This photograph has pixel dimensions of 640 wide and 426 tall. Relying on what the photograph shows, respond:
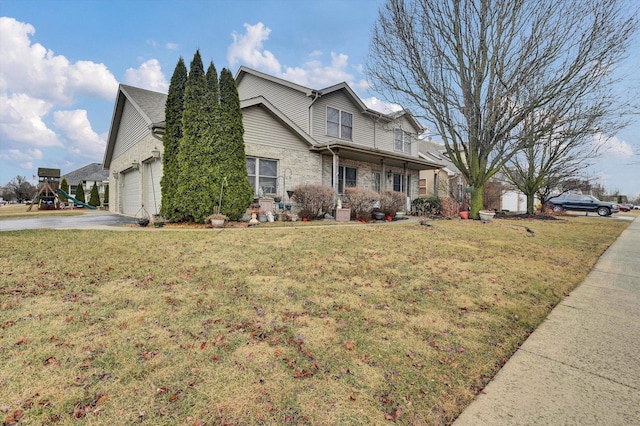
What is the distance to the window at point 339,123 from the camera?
52.4ft

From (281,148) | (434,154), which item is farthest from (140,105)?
(434,154)

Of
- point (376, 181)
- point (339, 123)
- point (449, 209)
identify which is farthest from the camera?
point (376, 181)

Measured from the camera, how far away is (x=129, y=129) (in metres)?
15.8

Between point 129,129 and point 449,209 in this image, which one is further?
point 129,129

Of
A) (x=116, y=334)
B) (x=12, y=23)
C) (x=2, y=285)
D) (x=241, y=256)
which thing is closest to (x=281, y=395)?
(x=116, y=334)

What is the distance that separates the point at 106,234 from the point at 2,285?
3515mm

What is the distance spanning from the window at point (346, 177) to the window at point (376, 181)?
1.43 metres

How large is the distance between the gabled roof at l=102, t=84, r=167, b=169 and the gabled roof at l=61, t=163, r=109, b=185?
31.0 metres

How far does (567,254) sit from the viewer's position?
6.76 m

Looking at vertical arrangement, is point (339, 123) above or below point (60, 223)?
above

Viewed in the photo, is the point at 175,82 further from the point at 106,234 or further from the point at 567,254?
the point at 567,254

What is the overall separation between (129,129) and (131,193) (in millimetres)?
3371

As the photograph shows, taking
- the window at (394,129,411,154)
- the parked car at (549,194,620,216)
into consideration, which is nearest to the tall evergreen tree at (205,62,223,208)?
the window at (394,129,411,154)

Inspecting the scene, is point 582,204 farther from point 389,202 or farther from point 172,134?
point 172,134
